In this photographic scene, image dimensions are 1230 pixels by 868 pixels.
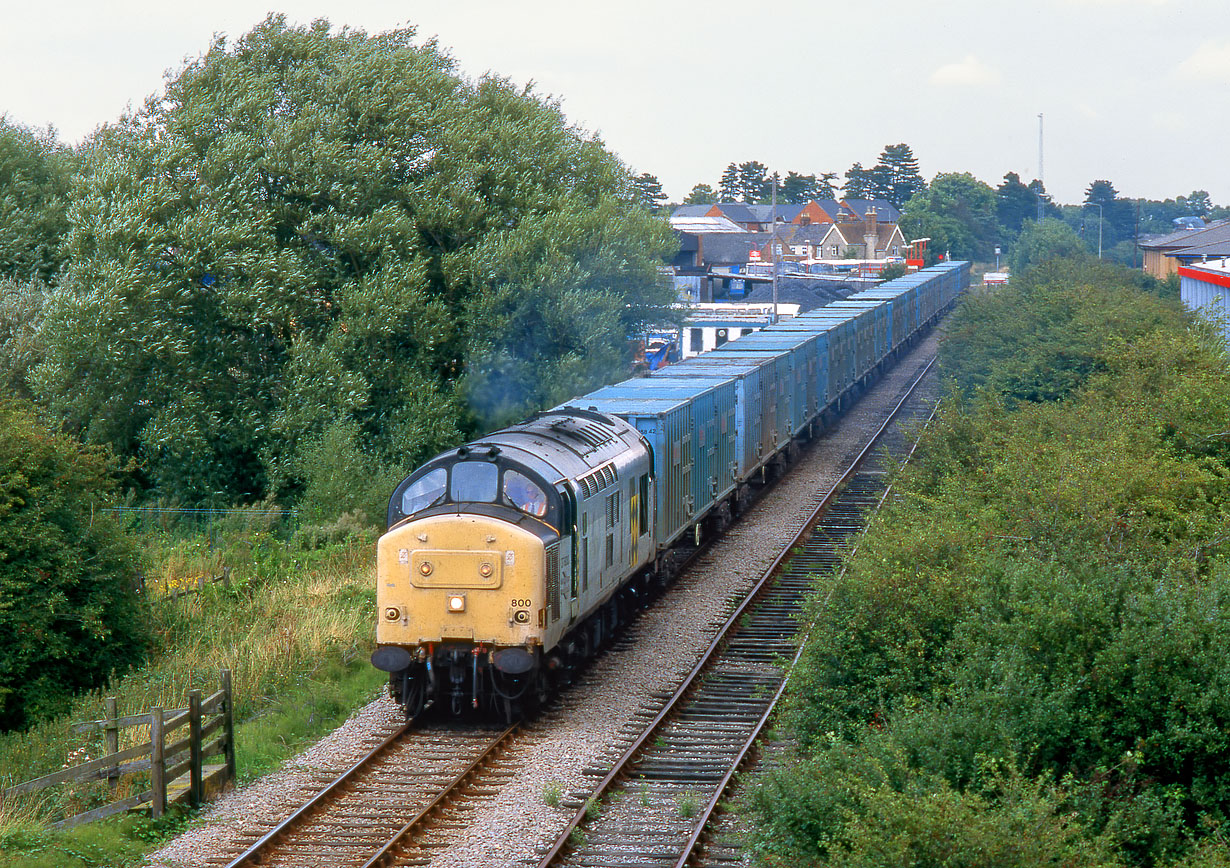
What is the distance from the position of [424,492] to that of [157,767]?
14.2 ft

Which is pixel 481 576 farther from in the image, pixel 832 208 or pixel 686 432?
pixel 832 208

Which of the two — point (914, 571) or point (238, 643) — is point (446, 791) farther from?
point (238, 643)

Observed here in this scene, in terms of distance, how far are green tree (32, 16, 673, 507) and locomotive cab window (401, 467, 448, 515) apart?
1570 centimetres

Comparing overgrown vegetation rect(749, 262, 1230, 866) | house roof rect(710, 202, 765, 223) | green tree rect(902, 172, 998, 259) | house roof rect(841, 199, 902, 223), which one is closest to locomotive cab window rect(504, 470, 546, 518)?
overgrown vegetation rect(749, 262, 1230, 866)

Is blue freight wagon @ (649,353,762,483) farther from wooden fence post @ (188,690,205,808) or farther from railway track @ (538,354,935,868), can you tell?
wooden fence post @ (188,690,205,808)

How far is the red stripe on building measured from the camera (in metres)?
31.6

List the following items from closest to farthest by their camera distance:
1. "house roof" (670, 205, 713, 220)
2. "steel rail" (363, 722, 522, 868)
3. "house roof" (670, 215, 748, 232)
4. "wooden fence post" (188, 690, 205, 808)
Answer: "steel rail" (363, 722, 522, 868)
"wooden fence post" (188, 690, 205, 808)
"house roof" (670, 215, 748, 232)
"house roof" (670, 205, 713, 220)

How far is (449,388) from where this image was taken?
32594 mm

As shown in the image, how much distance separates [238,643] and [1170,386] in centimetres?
1662

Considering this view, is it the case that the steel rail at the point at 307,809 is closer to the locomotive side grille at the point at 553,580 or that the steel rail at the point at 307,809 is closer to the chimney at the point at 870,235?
the locomotive side grille at the point at 553,580

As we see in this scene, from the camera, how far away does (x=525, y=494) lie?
14.6 metres

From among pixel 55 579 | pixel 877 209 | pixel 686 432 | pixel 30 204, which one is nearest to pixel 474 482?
pixel 55 579

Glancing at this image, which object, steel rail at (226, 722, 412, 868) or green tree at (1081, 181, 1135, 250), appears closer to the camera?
steel rail at (226, 722, 412, 868)

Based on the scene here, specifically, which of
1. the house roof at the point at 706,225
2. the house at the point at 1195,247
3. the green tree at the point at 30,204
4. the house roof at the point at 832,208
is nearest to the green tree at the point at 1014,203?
the house roof at the point at 832,208
